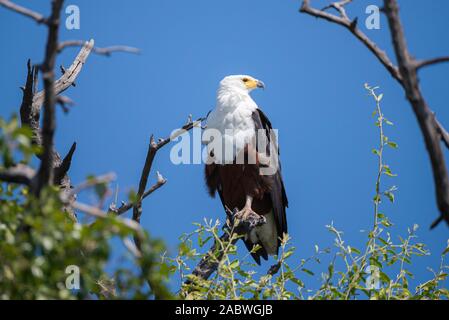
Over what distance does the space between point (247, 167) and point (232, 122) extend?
499mm

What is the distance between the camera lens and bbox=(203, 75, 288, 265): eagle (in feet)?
22.1

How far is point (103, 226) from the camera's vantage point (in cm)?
245

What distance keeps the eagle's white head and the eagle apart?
52mm

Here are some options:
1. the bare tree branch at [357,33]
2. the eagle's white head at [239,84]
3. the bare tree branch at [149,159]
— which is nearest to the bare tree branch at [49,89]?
the bare tree branch at [357,33]

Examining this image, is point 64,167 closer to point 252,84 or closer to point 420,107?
point 252,84

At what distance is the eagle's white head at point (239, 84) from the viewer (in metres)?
7.29

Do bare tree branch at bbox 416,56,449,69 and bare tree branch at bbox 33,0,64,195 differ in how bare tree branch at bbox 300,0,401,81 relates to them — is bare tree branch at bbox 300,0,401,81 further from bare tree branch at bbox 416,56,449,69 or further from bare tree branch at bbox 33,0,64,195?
bare tree branch at bbox 33,0,64,195
